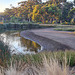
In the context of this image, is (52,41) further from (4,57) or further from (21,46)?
(4,57)

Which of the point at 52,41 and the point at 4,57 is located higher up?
the point at 4,57

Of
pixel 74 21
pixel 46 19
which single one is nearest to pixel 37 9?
pixel 46 19

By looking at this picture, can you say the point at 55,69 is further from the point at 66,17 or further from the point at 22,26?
the point at 66,17

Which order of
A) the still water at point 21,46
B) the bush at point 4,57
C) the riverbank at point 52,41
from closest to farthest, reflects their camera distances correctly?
the bush at point 4,57 → the still water at point 21,46 → the riverbank at point 52,41

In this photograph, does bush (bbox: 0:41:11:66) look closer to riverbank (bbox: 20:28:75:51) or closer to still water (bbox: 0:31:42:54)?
still water (bbox: 0:31:42:54)

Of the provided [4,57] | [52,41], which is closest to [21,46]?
[52,41]

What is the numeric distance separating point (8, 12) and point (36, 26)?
4789 centimetres

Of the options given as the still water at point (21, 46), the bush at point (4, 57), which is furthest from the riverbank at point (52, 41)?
the bush at point (4, 57)

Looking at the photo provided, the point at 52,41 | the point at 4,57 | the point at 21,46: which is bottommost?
the point at 21,46

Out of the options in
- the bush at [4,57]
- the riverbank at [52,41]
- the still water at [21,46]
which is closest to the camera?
the bush at [4,57]

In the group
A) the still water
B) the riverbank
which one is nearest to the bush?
the still water

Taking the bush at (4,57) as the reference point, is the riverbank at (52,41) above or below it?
below

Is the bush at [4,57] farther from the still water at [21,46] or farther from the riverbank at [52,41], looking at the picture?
the riverbank at [52,41]

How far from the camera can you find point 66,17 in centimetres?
5834
